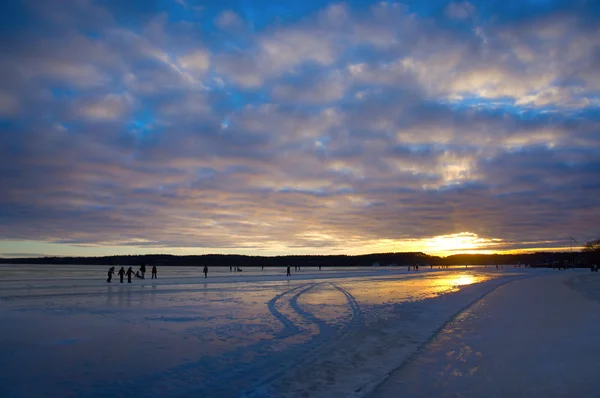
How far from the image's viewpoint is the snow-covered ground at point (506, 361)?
6770mm

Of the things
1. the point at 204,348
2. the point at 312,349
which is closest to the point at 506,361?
the point at 312,349

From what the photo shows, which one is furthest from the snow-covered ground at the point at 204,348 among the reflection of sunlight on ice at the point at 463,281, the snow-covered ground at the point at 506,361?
the reflection of sunlight on ice at the point at 463,281

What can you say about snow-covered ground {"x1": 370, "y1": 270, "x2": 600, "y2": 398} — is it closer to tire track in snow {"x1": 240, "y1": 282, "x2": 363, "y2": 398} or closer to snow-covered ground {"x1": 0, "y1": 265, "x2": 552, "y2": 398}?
snow-covered ground {"x1": 0, "y1": 265, "x2": 552, "y2": 398}

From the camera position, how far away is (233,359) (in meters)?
8.88

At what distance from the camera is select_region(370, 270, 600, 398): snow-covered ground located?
22.2 ft

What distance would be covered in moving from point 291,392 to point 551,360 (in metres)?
5.80

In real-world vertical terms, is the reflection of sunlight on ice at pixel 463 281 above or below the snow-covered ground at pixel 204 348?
below

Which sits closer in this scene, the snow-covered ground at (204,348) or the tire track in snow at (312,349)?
the tire track in snow at (312,349)

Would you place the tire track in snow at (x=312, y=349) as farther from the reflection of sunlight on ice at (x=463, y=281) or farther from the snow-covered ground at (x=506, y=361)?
the reflection of sunlight on ice at (x=463, y=281)

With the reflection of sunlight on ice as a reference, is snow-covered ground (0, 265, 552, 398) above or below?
above

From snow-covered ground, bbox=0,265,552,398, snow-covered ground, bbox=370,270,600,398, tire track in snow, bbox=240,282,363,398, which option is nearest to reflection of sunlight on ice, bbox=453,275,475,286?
snow-covered ground, bbox=0,265,552,398

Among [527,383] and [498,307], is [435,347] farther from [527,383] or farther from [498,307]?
[498,307]

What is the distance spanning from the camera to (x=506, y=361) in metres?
8.59

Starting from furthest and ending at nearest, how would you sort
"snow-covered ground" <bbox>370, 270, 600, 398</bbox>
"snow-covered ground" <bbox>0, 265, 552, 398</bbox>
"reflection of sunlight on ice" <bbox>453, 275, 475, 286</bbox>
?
"reflection of sunlight on ice" <bbox>453, 275, 475, 286</bbox> → "snow-covered ground" <bbox>0, 265, 552, 398</bbox> → "snow-covered ground" <bbox>370, 270, 600, 398</bbox>
